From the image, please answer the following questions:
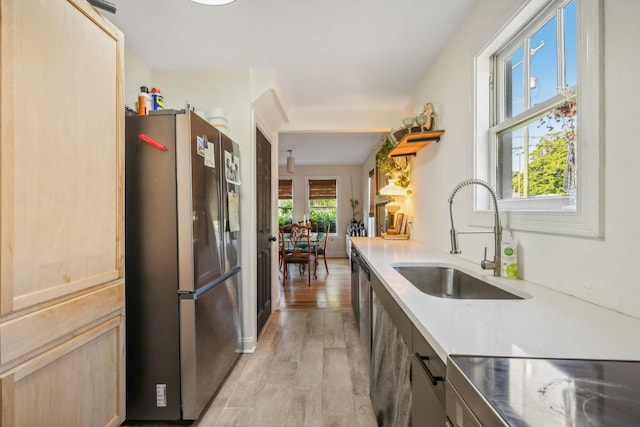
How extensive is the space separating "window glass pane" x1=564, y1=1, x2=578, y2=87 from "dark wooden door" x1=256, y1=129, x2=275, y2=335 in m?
2.21

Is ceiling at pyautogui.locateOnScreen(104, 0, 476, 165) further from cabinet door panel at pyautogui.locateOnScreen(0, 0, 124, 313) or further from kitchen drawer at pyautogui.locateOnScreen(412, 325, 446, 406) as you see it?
kitchen drawer at pyautogui.locateOnScreen(412, 325, 446, 406)

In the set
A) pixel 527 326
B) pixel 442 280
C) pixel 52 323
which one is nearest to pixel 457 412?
pixel 527 326

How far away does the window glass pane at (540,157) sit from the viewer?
1.11 m

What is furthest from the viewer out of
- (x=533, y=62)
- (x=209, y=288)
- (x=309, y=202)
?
(x=309, y=202)

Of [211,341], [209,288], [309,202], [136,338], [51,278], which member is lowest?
[211,341]

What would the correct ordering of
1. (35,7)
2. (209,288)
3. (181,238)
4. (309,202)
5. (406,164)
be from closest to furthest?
(35,7) → (181,238) → (209,288) → (406,164) → (309,202)

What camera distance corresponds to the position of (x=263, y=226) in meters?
2.89

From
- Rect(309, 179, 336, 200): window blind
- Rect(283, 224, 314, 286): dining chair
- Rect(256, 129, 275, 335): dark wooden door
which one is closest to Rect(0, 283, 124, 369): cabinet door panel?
Rect(256, 129, 275, 335): dark wooden door

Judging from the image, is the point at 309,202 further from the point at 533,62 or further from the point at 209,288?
the point at 533,62

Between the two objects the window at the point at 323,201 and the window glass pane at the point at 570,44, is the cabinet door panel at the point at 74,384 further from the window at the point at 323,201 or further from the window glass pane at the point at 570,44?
the window at the point at 323,201

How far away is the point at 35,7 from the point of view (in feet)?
2.56

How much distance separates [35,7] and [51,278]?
2.49 ft

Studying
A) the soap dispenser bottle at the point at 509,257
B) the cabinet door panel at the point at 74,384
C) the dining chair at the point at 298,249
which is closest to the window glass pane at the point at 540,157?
the soap dispenser bottle at the point at 509,257

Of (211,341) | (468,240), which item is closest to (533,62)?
(468,240)
